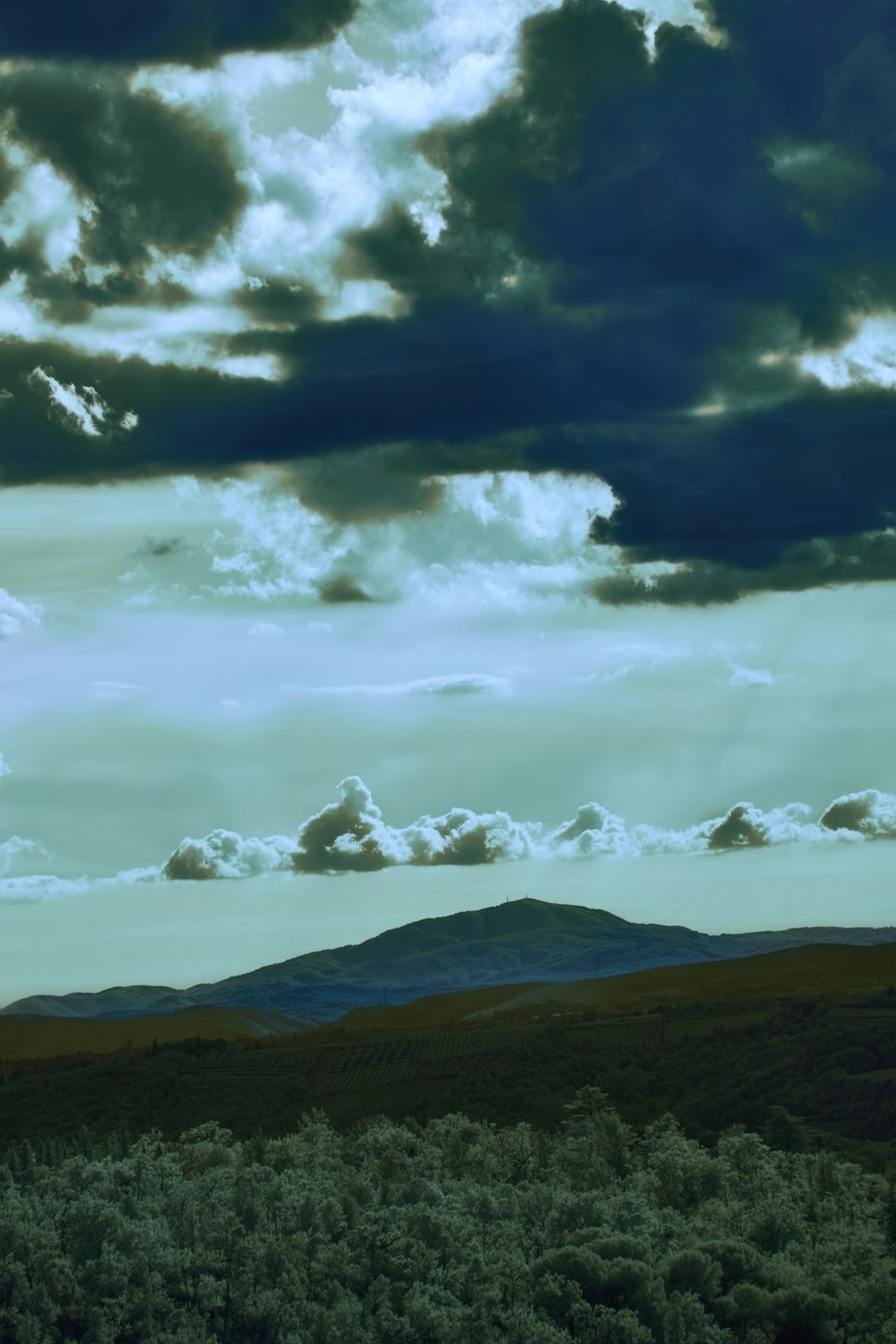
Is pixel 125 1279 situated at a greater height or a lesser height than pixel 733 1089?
greater

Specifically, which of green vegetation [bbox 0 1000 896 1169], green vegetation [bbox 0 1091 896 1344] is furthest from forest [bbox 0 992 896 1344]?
green vegetation [bbox 0 1000 896 1169]

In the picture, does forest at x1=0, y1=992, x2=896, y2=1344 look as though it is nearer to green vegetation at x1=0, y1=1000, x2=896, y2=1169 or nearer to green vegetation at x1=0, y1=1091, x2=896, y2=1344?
green vegetation at x1=0, y1=1091, x2=896, y2=1344

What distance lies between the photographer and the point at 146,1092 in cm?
18612

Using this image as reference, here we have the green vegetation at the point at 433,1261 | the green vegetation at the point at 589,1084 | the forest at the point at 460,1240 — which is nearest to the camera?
the green vegetation at the point at 433,1261

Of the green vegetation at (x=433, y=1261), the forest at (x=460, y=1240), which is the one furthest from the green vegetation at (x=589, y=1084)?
the green vegetation at (x=433, y=1261)

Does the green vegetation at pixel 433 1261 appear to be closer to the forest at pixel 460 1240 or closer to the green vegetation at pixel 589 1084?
the forest at pixel 460 1240

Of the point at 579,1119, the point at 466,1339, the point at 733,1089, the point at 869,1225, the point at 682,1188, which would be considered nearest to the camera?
the point at 466,1339

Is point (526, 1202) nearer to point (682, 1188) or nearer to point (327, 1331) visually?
point (682, 1188)

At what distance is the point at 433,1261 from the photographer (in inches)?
2662

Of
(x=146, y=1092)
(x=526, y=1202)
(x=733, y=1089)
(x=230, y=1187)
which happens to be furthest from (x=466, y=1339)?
(x=146, y=1092)

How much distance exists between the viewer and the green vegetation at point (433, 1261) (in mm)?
60531

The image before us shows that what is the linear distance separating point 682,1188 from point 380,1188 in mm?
19936

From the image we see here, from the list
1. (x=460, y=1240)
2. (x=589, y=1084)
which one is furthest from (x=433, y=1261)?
(x=589, y=1084)

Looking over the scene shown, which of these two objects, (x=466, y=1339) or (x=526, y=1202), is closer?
(x=466, y=1339)
